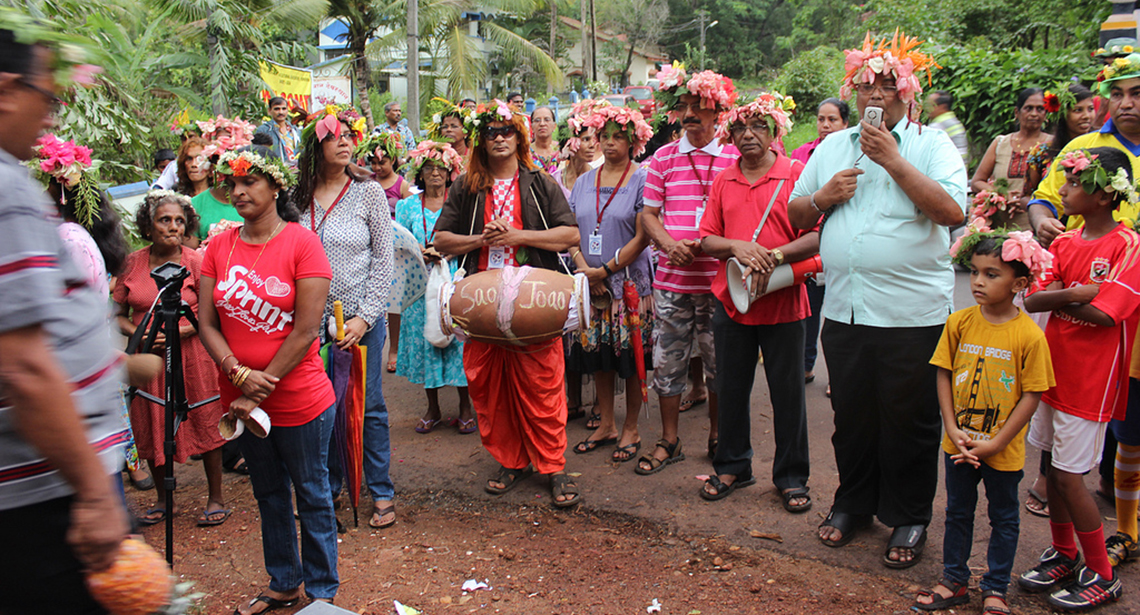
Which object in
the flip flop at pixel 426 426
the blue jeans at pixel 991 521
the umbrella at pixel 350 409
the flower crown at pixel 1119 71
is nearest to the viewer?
the blue jeans at pixel 991 521

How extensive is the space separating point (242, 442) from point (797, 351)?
2.84m

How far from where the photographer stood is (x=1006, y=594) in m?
3.38

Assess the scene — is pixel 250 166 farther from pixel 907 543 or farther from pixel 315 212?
pixel 907 543

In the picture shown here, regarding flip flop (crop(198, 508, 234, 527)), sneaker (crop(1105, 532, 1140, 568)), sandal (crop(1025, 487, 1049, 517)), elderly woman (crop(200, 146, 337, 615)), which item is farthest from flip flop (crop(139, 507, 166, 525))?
sneaker (crop(1105, 532, 1140, 568))

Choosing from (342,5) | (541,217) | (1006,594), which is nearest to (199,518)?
(541,217)

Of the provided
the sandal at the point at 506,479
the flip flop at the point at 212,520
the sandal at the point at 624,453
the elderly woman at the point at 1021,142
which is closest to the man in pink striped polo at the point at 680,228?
the sandal at the point at 624,453

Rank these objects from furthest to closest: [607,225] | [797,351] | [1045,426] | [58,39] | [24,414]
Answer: [607,225] < [797,351] < [1045,426] < [58,39] < [24,414]

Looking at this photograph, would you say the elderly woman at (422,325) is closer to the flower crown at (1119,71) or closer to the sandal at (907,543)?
the sandal at (907,543)

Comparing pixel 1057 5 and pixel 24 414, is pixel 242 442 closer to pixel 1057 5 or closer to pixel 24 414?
pixel 24 414

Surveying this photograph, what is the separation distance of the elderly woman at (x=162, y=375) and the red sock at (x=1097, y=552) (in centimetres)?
432

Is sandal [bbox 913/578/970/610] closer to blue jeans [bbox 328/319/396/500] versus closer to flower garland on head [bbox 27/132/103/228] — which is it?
blue jeans [bbox 328/319/396/500]

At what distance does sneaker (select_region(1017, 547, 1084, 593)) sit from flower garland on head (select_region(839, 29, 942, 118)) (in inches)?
84.4

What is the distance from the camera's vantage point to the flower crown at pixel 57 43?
64.4 inches

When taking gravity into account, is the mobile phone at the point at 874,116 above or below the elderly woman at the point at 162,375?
above
